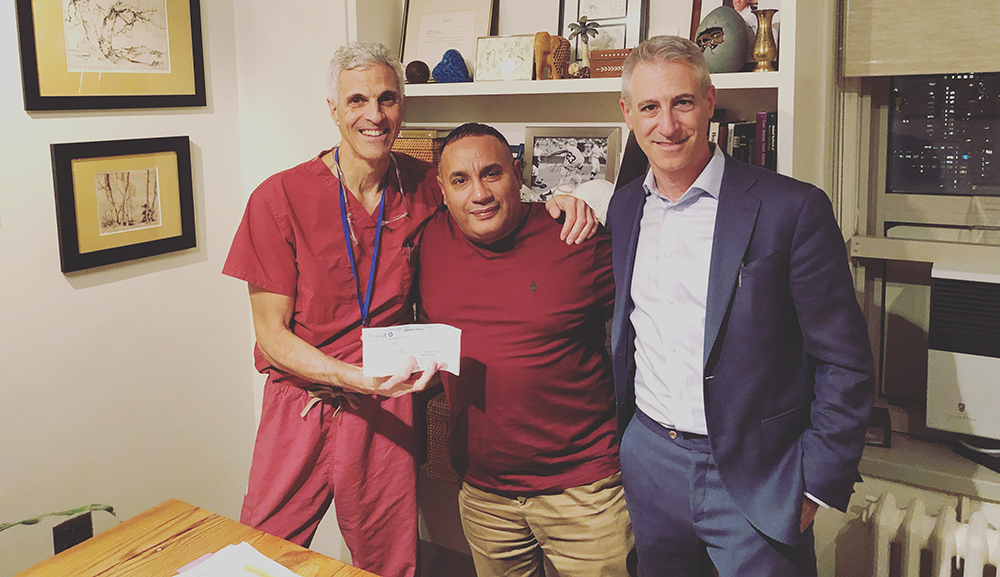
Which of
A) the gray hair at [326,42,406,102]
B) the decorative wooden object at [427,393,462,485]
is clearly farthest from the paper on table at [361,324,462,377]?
the decorative wooden object at [427,393,462,485]

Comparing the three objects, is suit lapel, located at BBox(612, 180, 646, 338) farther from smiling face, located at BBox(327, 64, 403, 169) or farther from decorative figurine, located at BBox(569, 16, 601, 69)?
decorative figurine, located at BBox(569, 16, 601, 69)

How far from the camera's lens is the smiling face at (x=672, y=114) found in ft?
5.07

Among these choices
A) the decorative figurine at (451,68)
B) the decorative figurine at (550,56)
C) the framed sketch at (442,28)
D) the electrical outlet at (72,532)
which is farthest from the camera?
the framed sketch at (442,28)

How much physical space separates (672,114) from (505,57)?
1079 mm

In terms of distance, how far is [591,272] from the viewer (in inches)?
72.0

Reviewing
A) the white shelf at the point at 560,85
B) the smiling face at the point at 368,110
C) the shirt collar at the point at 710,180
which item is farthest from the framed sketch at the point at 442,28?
the shirt collar at the point at 710,180

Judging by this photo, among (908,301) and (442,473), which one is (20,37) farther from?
(908,301)

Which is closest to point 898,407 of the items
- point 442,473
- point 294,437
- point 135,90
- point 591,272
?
point 591,272

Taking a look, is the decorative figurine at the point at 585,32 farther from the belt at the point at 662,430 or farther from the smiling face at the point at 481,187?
the belt at the point at 662,430

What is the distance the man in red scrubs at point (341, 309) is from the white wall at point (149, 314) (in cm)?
65

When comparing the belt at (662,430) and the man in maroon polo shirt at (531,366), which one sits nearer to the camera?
the belt at (662,430)

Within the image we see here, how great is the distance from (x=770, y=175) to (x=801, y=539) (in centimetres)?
74

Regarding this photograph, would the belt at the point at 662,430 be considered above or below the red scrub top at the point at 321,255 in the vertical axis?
below

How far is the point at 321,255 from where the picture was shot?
1.93 metres
